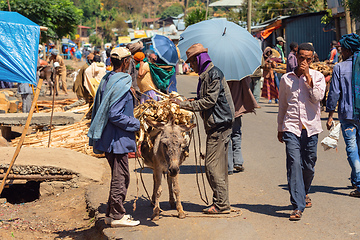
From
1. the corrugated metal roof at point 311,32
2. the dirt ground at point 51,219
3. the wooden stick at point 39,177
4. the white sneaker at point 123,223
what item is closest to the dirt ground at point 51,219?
the dirt ground at point 51,219

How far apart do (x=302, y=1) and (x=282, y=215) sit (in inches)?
1102

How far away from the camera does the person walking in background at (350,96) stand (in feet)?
22.4

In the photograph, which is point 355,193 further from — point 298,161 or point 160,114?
point 160,114

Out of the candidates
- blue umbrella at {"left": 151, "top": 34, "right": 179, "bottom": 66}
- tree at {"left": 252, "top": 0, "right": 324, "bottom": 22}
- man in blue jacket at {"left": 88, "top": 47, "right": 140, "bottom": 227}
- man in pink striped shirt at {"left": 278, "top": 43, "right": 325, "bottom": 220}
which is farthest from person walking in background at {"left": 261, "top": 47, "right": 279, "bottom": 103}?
tree at {"left": 252, "top": 0, "right": 324, "bottom": 22}

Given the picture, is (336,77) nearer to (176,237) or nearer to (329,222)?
(329,222)

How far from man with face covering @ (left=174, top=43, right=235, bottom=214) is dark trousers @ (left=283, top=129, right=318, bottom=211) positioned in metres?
0.77

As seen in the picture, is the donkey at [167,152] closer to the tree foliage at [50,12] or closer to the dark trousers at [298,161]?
the dark trousers at [298,161]

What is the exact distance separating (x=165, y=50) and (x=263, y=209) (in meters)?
4.58

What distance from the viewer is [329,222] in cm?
582

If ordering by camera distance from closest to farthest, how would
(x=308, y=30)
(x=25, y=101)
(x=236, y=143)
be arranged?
(x=236, y=143), (x=25, y=101), (x=308, y=30)

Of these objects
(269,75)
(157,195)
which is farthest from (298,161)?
(269,75)

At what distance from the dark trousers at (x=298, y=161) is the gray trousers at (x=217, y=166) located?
0.78 metres

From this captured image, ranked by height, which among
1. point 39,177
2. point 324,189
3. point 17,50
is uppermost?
point 17,50

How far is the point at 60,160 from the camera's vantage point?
8609mm
